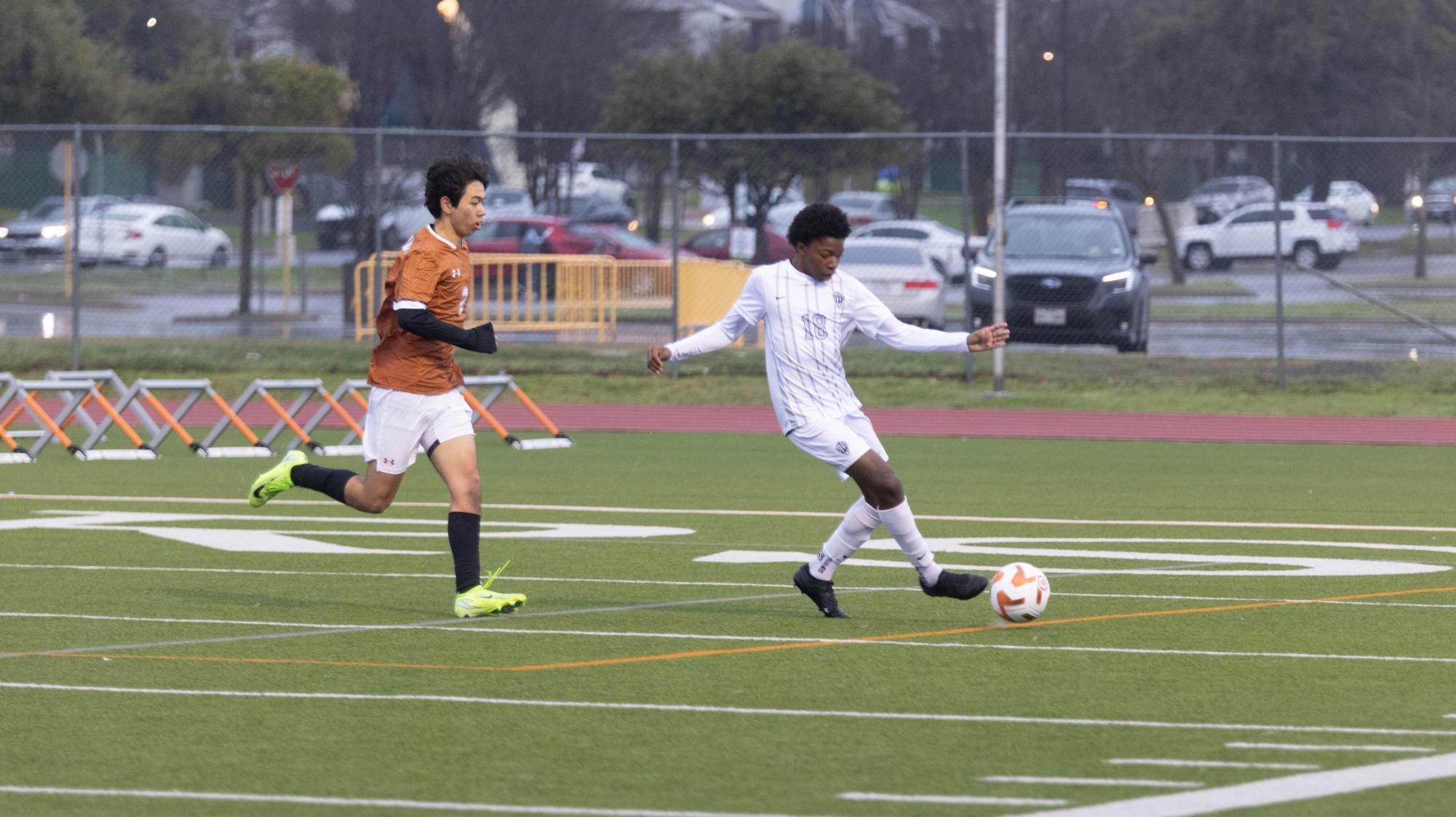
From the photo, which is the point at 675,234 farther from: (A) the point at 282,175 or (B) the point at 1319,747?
(B) the point at 1319,747

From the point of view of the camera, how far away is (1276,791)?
5.75 m

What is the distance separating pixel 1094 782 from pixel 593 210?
846 inches

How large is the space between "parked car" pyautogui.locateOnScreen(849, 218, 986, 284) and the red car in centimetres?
281

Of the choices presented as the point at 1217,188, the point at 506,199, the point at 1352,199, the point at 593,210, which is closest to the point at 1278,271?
the point at 1352,199

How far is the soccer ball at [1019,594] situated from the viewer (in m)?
8.66

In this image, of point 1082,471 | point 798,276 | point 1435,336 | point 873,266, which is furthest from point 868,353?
point 798,276

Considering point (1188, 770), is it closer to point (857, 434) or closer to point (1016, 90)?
point (857, 434)

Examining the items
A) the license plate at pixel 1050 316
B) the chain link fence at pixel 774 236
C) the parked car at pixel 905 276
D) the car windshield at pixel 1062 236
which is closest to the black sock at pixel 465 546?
the chain link fence at pixel 774 236

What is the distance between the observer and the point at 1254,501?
1394 centimetres

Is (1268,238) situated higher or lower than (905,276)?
higher

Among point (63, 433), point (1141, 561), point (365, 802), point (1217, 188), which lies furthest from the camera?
point (1217, 188)

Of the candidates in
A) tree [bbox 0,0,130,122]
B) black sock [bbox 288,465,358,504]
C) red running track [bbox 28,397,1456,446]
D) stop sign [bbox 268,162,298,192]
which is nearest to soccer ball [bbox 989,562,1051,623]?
black sock [bbox 288,465,358,504]

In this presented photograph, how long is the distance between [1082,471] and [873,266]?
1000 centimetres

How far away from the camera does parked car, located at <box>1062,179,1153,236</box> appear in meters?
26.2
